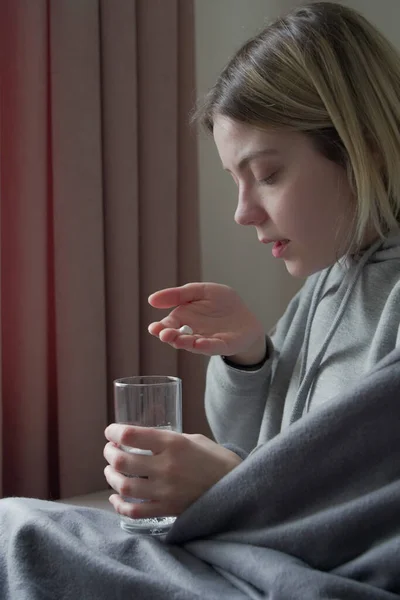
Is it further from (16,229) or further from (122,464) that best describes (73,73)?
(122,464)

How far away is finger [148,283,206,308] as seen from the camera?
1026 mm

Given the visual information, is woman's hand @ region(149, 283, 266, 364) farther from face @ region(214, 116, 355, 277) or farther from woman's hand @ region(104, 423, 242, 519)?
woman's hand @ region(104, 423, 242, 519)

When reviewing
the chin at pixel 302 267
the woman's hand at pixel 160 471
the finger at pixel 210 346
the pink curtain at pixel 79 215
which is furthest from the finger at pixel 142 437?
the pink curtain at pixel 79 215

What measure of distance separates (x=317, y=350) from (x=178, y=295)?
0.66 ft

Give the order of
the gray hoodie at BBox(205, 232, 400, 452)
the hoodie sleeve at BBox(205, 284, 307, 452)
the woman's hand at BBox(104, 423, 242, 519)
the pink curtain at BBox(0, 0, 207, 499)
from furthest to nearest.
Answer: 1. the pink curtain at BBox(0, 0, 207, 499)
2. the hoodie sleeve at BBox(205, 284, 307, 452)
3. the gray hoodie at BBox(205, 232, 400, 452)
4. the woman's hand at BBox(104, 423, 242, 519)

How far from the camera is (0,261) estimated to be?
1.67 m

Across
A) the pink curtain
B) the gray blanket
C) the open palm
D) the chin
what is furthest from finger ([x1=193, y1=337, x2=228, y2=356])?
the pink curtain

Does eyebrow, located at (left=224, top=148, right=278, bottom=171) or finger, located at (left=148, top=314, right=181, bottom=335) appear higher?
eyebrow, located at (left=224, top=148, right=278, bottom=171)

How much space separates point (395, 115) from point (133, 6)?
104 centimetres

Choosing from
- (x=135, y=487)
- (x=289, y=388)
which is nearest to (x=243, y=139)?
(x=289, y=388)

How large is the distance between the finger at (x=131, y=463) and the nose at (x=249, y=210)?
367mm

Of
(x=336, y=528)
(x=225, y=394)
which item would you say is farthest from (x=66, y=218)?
(x=336, y=528)

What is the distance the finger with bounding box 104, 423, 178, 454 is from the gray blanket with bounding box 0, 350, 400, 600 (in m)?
0.08

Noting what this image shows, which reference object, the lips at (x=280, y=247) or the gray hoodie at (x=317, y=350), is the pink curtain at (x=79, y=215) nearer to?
the gray hoodie at (x=317, y=350)
